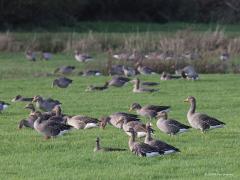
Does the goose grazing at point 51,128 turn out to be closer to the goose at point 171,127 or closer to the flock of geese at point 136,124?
the flock of geese at point 136,124

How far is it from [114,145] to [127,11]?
57.5 m

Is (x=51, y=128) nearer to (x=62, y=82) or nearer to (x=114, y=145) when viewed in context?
(x=114, y=145)

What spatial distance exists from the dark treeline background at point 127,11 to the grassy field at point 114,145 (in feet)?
115

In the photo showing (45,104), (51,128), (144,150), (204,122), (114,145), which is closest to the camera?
(144,150)

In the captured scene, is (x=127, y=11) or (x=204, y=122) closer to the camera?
(x=204, y=122)

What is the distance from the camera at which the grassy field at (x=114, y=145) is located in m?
13.0

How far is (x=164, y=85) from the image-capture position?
2931cm

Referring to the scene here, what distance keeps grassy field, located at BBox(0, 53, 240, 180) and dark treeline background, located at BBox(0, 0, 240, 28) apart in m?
35.1

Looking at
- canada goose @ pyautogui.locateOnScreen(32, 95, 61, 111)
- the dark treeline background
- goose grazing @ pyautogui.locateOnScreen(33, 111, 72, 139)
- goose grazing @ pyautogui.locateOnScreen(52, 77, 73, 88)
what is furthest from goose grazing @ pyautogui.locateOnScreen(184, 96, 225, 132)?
the dark treeline background

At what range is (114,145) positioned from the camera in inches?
620

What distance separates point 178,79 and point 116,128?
1320 cm

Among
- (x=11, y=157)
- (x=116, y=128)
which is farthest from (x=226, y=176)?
(x=116, y=128)

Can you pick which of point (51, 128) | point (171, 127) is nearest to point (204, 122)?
point (171, 127)

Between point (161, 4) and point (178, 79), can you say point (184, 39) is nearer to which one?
point (178, 79)
